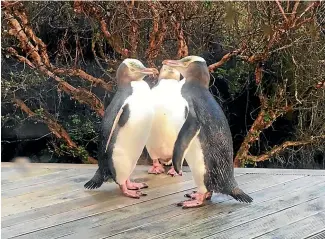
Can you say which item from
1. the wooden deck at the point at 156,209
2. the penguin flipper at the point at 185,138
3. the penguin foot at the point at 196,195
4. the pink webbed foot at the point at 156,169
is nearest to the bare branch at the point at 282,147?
the wooden deck at the point at 156,209

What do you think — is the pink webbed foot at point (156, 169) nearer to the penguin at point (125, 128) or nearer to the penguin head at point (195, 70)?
the penguin at point (125, 128)

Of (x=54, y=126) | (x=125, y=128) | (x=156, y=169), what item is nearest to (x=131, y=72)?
(x=125, y=128)

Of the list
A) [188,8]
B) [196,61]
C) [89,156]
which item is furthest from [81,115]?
[196,61]

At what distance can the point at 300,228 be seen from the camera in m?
1.04

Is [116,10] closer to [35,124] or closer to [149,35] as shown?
[149,35]

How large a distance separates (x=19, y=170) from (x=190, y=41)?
747 millimetres

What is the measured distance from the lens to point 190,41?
5.71 feet

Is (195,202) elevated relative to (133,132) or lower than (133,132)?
lower

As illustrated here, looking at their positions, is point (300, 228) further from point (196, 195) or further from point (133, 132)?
point (133, 132)

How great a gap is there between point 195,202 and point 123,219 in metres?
0.17

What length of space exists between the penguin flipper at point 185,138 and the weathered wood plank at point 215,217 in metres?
0.11

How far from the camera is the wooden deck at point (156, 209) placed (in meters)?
1.02

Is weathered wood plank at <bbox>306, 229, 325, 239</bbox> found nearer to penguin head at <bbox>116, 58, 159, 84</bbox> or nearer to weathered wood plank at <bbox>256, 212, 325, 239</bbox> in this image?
weathered wood plank at <bbox>256, 212, 325, 239</bbox>

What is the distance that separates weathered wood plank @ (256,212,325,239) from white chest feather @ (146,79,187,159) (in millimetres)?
404
